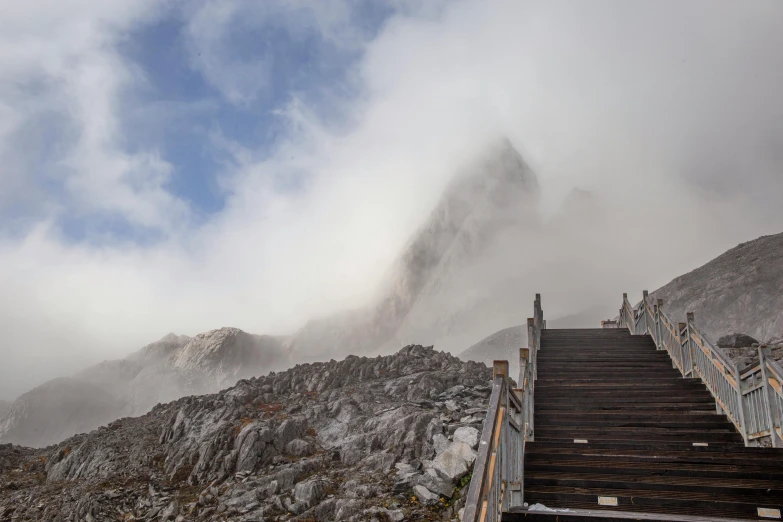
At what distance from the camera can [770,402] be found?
7.92 meters

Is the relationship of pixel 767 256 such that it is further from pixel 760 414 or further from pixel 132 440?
pixel 132 440

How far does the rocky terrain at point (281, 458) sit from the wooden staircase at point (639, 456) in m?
6.79

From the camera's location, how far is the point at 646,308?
54.6ft

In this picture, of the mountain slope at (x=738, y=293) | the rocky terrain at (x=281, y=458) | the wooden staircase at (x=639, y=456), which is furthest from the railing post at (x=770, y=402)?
the mountain slope at (x=738, y=293)

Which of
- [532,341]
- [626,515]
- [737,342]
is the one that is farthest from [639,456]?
[737,342]

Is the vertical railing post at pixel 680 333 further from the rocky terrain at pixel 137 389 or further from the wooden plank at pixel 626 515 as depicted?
the rocky terrain at pixel 137 389

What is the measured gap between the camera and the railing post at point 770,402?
7703 mm

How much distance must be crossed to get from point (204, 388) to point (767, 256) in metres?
127

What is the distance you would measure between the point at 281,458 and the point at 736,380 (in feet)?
61.5

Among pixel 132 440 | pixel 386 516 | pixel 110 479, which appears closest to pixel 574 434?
pixel 386 516

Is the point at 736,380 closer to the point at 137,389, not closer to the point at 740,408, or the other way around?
the point at 740,408

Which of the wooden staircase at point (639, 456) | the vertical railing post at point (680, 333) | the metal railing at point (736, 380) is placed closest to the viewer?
the wooden staircase at point (639, 456)

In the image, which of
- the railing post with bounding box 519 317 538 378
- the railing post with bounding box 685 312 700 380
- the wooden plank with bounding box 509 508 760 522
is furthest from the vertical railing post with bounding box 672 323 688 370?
the wooden plank with bounding box 509 508 760 522

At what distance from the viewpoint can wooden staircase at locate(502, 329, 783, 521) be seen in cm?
647
